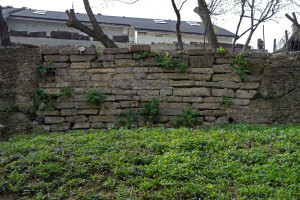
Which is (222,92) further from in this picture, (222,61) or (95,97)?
(95,97)

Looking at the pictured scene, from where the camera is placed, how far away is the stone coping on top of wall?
5.57 metres

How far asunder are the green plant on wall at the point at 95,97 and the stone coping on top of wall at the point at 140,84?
91 millimetres

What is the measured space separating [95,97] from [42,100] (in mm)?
1069

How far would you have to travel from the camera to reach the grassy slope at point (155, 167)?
2.96 meters

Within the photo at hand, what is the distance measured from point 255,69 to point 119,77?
2.79m

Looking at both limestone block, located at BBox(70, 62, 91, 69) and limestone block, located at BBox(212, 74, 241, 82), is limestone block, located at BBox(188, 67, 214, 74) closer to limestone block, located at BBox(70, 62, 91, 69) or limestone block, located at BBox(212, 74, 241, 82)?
limestone block, located at BBox(212, 74, 241, 82)

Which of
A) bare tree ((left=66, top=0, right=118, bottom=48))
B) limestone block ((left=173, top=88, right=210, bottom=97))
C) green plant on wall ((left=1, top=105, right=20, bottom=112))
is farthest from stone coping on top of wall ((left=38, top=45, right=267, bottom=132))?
bare tree ((left=66, top=0, right=118, bottom=48))

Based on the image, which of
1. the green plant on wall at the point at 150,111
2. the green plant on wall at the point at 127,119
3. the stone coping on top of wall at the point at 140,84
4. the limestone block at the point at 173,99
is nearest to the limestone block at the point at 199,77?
the stone coping on top of wall at the point at 140,84

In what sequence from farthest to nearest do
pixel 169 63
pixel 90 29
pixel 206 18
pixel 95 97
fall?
pixel 206 18, pixel 90 29, pixel 169 63, pixel 95 97

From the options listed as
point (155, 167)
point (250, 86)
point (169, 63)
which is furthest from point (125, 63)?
point (155, 167)

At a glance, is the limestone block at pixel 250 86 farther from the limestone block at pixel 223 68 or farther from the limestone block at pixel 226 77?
the limestone block at pixel 223 68

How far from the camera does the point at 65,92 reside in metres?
5.53

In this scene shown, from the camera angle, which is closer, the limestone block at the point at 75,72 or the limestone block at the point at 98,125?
the limestone block at the point at 98,125

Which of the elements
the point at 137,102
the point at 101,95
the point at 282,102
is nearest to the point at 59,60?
the point at 101,95
